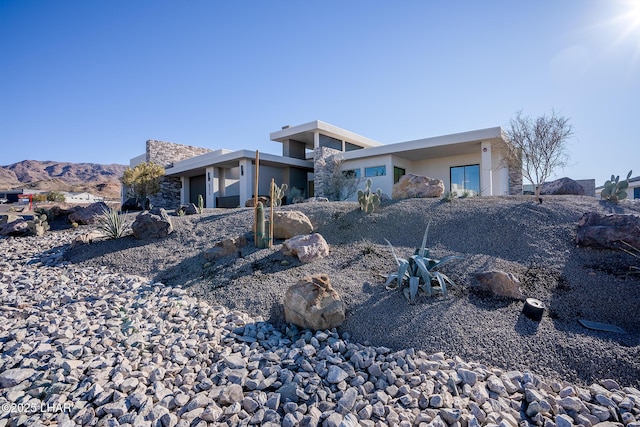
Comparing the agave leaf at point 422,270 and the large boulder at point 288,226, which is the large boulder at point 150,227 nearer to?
the large boulder at point 288,226

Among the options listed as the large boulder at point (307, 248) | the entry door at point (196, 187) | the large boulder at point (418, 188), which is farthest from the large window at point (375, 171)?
the entry door at point (196, 187)

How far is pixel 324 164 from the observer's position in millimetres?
15703

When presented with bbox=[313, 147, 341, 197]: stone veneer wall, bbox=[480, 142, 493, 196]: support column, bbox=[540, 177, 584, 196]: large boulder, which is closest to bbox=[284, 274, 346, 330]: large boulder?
bbox=[540, 177, 584, 196]: large boulder

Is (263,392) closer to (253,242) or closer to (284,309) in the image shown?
(284,309)

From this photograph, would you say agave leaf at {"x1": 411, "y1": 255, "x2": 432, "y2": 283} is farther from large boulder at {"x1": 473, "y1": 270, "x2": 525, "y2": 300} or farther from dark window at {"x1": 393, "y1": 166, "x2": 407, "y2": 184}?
dark window at {"x1": 393, "y1": 166, "x2": 407, "y2": 184}

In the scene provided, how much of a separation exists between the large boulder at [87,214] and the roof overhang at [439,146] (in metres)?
11.1

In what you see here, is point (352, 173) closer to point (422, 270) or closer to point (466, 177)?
point (466, 177)

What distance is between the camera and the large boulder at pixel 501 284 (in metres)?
3.68

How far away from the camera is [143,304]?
4043 millimetres

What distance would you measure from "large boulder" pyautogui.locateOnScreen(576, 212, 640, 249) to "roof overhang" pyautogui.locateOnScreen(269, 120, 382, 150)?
527 inches

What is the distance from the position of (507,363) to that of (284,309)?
2352 millimetres

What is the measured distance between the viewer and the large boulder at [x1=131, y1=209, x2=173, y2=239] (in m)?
6.66

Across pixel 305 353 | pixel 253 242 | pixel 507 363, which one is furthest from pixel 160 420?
pixel 253 242

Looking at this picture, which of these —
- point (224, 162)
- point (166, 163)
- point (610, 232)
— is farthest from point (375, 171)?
point (166, 163)
